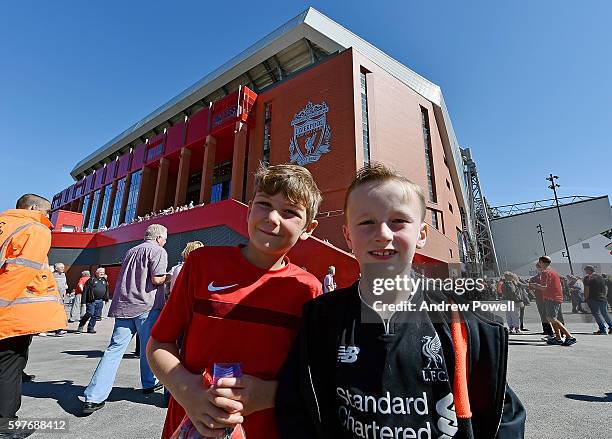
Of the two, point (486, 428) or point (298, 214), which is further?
point (298, 214)

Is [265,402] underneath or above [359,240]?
underneath

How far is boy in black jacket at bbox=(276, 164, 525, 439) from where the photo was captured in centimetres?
89

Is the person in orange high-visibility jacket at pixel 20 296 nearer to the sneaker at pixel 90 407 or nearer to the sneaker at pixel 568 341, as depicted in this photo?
the sneaker at pixel 90 407

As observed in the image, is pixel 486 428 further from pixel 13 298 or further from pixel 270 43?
pixel 270 43

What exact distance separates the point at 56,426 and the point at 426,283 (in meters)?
3.45

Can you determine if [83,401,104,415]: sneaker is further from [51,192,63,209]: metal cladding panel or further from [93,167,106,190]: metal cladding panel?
[51,192,63,209]: metal cladding panel

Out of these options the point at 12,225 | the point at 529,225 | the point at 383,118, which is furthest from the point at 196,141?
the point at 529,225

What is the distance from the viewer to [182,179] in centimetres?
2267

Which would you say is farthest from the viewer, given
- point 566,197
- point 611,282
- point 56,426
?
point 566,197

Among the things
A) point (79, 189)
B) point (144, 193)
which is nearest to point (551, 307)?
point (144, 193)

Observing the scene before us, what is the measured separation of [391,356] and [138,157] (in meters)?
31.8

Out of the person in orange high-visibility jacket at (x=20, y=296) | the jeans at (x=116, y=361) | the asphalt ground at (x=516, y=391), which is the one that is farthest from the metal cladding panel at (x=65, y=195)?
the person in orange high-visibility jacket at (x=20, y=296)

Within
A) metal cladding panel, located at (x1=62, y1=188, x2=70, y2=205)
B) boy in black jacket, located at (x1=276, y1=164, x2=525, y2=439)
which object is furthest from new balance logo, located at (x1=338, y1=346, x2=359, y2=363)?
metal cladding panel, located at (x1=62, y1=188, x2=70, y2=205)

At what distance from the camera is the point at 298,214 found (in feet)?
4.30
